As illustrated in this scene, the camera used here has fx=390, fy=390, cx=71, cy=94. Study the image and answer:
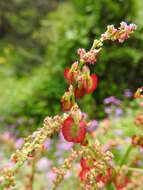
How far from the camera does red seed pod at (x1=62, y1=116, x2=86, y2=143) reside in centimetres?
65

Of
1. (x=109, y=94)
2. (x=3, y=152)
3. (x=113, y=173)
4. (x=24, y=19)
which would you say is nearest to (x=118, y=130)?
(x=3, y=152)

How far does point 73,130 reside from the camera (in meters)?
0.66

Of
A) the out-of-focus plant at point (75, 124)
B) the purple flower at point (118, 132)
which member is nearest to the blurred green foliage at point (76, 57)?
the purple flower at point (118, 132)

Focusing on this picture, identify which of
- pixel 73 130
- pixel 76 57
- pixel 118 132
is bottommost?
pixel 73 130

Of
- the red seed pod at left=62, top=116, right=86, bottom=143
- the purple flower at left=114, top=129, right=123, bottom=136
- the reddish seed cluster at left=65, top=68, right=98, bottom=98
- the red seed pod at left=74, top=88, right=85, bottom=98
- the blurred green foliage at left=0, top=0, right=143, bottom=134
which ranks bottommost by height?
the red seed pod at left=62, top=116, right=86, bottom=143

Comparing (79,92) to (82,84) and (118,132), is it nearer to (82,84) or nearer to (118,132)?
(82,84)

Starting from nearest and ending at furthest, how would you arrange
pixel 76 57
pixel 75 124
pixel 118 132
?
pixel 75 124
pixel 118 132
pixel 76 57

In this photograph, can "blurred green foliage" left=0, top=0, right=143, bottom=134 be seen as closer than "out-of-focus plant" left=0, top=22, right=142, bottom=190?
No

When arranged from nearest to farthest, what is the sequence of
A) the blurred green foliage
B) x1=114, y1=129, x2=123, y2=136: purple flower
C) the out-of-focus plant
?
1. the out-of-focus plant
2. x1=114, y1=129, x2=123, y2=136: purple flower
3. the blurred green foliage

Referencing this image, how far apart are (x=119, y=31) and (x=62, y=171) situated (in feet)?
1.00

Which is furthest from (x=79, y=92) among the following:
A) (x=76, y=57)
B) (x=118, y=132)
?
(x=76, y=57)

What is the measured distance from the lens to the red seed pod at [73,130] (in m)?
0.65

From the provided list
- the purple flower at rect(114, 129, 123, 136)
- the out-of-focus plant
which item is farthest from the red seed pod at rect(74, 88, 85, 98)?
the purple flower at rect(114, 129, 123, 136)

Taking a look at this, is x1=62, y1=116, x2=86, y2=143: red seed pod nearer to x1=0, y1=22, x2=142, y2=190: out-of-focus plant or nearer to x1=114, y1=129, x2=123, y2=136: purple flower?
x1=0, y1=22, x2=142, y2=190: out-of-focus plant
